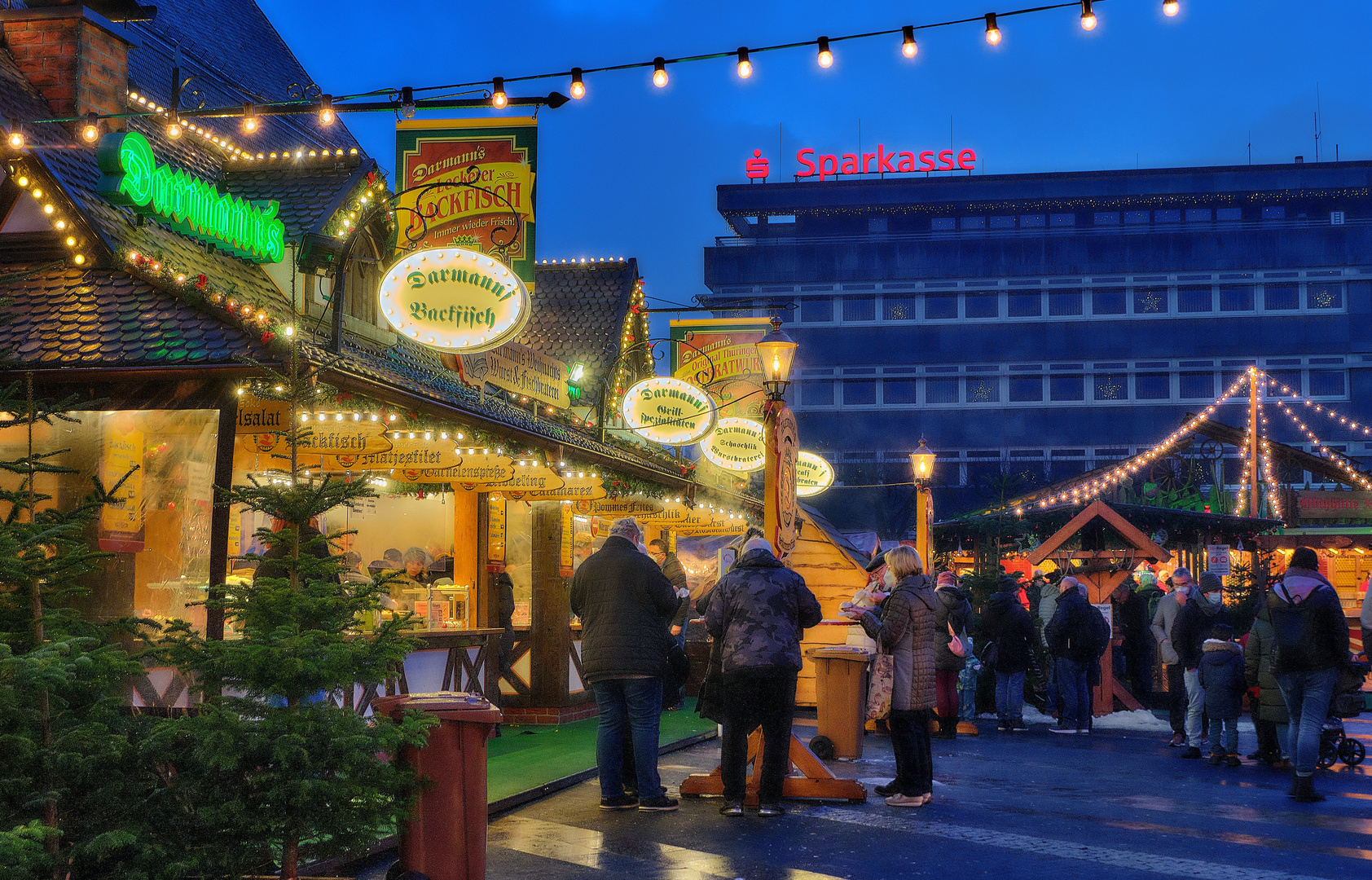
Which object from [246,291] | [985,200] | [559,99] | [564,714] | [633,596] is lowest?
[564,714]

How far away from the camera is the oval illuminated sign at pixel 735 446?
1850cm

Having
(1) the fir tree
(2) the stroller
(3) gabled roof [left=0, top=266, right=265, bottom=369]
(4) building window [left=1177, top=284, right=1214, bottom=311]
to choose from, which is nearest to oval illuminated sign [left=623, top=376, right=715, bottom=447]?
(3) gabled roof [left=0, top=266, right=265, bottom=369]

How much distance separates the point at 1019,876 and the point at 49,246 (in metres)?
8.01

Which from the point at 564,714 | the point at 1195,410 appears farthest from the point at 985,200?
the point at 564,714

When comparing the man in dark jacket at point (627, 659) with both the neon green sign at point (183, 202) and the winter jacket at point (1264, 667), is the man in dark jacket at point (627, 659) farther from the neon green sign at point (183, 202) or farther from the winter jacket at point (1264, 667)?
the winter jacket at point (1264, 667)

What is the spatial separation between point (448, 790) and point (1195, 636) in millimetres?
9361

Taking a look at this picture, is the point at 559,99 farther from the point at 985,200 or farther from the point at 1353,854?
the point at 985,200

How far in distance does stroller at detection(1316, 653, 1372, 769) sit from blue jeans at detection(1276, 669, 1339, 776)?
849 millimetres

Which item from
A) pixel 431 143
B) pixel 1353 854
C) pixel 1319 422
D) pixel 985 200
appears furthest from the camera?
pixel 985 200

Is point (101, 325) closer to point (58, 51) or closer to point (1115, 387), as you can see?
point (58, 51)

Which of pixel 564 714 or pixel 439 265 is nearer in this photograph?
pixel 439 265

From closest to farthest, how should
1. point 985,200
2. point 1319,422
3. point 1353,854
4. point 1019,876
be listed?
point 1019,876
point 1353,854
point 1319,422
point 985,200

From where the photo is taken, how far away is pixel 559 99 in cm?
810

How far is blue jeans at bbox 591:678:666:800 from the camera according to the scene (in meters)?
8.95
